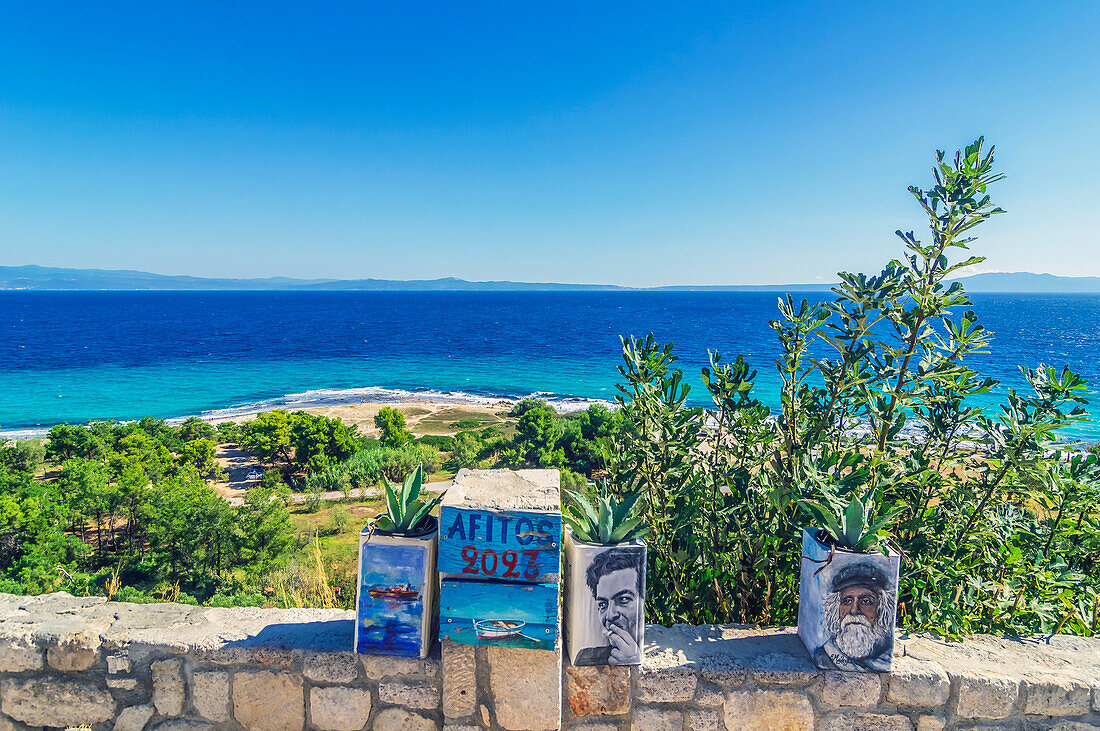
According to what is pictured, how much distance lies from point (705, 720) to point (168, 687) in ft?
7.69

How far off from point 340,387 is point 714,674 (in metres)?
44.2

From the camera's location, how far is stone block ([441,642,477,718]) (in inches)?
90.7

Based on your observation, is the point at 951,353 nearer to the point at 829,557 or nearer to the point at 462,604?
the point at 829,557

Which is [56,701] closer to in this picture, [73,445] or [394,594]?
[394,594]

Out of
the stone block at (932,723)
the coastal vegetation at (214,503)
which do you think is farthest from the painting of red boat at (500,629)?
the stone block at (932,723)

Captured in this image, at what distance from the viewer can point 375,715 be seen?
2.42 m

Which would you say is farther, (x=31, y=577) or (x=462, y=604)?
(x=31, y=577)

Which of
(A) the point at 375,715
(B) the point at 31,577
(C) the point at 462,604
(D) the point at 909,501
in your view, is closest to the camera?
(C) the point at 462,604

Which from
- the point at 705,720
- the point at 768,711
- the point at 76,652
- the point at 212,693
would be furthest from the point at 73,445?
the point at 768,711

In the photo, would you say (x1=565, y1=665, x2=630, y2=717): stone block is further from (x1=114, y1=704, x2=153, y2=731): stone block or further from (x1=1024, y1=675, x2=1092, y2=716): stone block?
(x1=114, y1=704, x2=153, y2=731): stone block

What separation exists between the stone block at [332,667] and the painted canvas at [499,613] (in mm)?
528

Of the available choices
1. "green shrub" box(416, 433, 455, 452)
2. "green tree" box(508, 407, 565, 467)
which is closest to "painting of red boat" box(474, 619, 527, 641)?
"green tree" box(508, 407, 565, 467)

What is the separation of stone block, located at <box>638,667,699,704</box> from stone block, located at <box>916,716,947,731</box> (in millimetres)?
965

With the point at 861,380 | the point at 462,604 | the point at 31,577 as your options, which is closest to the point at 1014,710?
the point at 861,380
